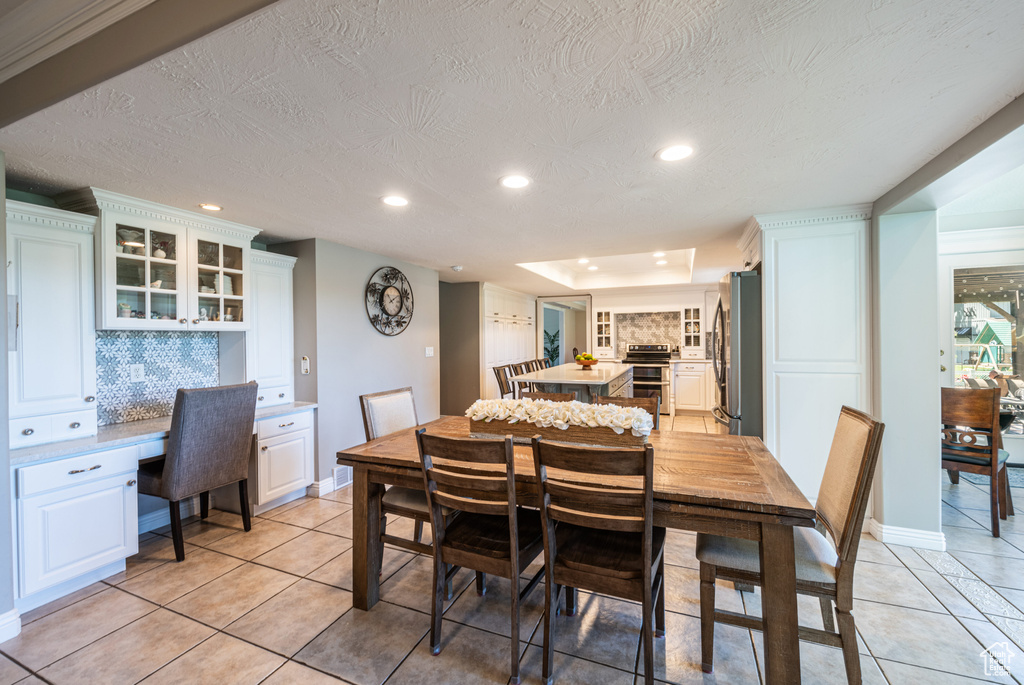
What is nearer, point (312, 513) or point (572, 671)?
point (572, 671)

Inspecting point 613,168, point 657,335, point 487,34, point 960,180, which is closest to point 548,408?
point 613,168

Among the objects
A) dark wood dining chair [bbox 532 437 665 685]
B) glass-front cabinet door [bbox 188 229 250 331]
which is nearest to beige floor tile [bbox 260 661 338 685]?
dark wood dining chair [bbox 532 437 665 685]

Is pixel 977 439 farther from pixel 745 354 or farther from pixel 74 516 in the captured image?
pixel 74 516

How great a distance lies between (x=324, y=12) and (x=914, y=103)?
207 cm

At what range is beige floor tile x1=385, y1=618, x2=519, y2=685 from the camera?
5.28 ft

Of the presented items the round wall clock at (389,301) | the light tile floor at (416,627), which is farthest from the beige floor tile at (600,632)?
the round wall clock at (389,301)

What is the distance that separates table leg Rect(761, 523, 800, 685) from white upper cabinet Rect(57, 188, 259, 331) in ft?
11.7

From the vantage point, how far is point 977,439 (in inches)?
113

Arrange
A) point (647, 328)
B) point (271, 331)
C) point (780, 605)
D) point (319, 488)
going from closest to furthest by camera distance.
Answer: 1. point (780, 605)
2. point (271, 331)
3. point (319, 488)
4. point (647, 328)

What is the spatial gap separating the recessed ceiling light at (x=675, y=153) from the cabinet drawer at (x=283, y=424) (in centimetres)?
322

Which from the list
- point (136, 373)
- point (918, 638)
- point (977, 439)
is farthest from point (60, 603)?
point (977, 439)

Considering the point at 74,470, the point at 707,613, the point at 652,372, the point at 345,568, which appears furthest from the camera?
the point at 652,372

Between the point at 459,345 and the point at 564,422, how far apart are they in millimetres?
4850

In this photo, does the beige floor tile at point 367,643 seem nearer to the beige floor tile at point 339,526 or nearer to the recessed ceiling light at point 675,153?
the beige floor tile at point 339,526
